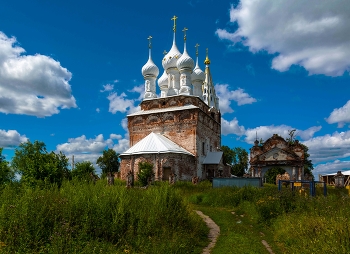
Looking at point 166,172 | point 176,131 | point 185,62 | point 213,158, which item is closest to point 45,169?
point 166,172

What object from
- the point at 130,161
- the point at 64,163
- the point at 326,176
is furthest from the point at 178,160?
the point at 326,176

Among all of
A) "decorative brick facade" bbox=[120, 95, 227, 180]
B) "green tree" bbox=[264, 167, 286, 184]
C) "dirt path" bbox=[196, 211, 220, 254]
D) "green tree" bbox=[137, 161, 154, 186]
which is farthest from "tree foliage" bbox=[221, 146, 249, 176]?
"dirt path" bbox=[196, 211, 220, 254]

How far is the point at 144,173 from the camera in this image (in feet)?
75.7

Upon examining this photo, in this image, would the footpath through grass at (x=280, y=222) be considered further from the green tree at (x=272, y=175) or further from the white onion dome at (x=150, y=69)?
the green tree at (x=272, y=175)

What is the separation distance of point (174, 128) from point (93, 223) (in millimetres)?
23794

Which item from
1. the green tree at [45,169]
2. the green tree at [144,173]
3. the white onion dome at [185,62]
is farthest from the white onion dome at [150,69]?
the green tree at [45,169]

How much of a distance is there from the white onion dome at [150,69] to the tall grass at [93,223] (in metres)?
27.3

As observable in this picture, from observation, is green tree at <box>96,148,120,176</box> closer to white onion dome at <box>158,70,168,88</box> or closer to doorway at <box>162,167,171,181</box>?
white onion dome at <box>158,70,168,88</box>

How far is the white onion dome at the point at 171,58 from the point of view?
113 ft

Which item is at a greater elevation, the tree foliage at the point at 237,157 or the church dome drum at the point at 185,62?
the church dome drum at the point at 185,62

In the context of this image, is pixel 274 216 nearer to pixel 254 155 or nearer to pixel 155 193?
pixel 155 193

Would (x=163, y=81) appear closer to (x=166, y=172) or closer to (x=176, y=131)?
(x=176, y=131)

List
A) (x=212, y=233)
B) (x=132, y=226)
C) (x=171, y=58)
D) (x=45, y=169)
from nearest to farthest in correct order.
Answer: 1. (x=132, y=226)
2. (x=212, y=233)
3. (x=45, y=169)
4. (x=171, y=58)

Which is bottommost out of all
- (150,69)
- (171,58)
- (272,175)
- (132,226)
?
(132,226)
